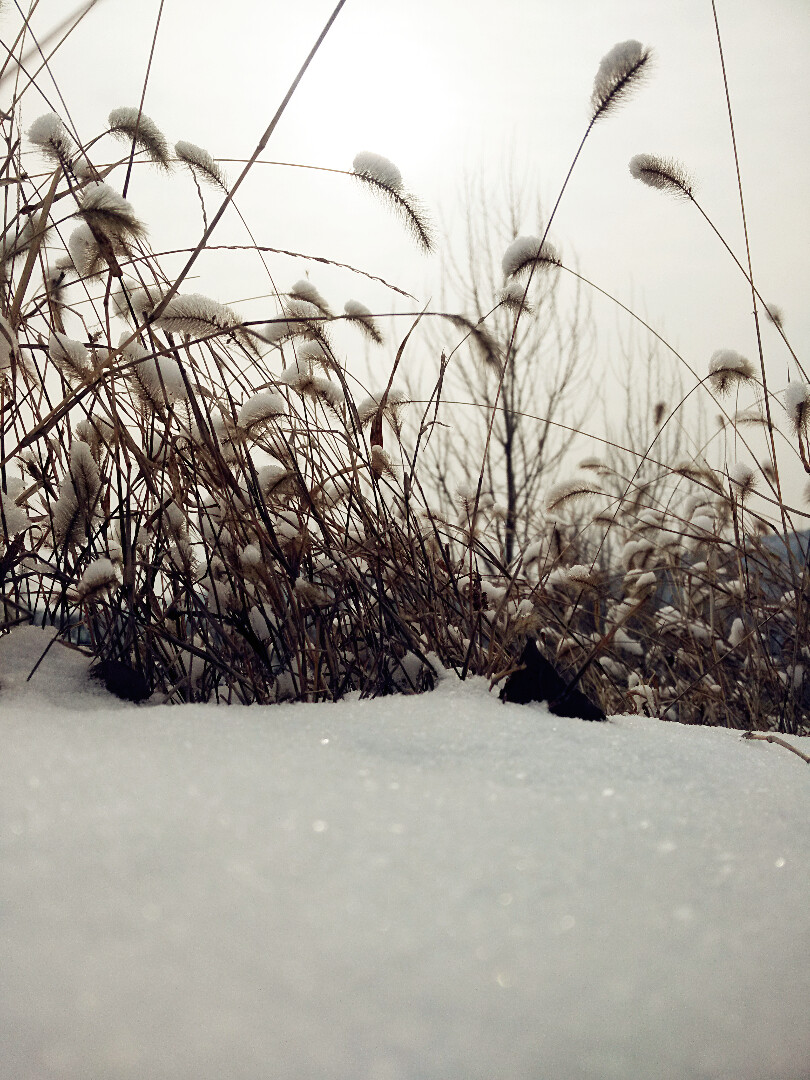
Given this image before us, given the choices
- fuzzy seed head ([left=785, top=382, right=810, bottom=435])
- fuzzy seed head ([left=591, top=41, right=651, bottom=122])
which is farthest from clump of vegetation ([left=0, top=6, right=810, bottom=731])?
fuzzy seed head ([left=785, top=382, right=810, bottom=435])

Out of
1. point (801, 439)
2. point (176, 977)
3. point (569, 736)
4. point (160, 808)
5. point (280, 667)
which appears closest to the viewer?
point (176, 977)

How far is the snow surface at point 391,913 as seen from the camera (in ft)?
1.02

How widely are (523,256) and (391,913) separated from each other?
839 mm

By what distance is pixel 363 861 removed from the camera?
417 mm

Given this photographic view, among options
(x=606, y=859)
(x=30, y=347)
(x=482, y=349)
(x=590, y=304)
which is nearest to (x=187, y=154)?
(x=30, y=347)

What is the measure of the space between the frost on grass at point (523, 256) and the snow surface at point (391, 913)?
0.65 meters

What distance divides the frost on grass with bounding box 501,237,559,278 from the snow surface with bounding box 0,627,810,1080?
65 cm

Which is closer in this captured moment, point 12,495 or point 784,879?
point 784,879

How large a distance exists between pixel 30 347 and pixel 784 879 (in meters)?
0.86

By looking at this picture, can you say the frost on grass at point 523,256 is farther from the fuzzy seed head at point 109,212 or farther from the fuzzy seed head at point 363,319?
the fuzzy seed head at point 109,212

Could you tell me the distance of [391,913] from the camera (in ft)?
1.23

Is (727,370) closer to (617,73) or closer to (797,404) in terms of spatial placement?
(797,404)

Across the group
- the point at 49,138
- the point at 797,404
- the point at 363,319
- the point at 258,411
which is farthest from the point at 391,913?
the point at 797,404

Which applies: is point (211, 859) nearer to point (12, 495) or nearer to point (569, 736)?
point (569, 736)
